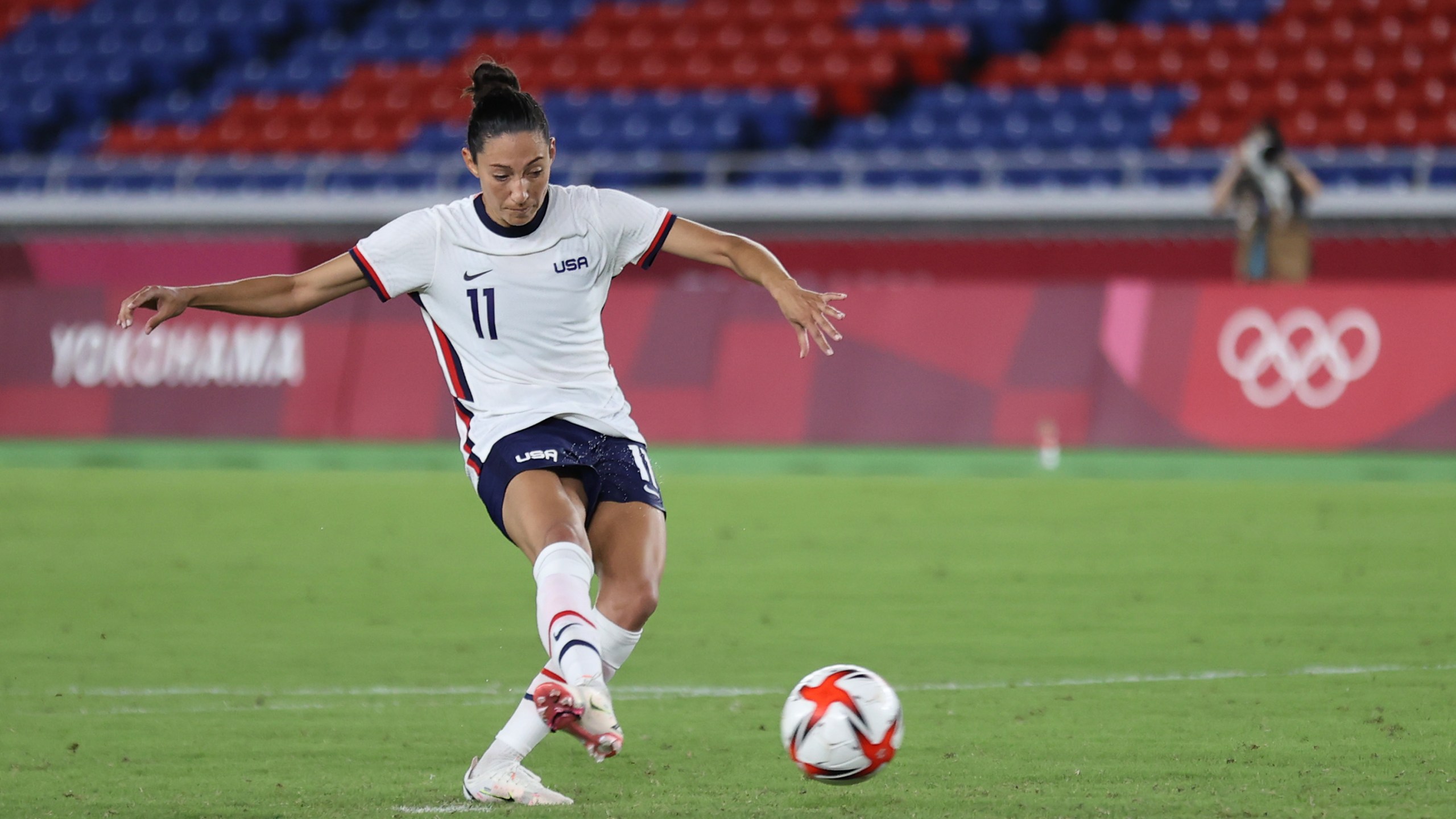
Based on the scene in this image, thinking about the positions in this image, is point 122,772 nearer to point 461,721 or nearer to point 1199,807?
point 461,721

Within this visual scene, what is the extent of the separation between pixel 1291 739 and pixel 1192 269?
15359 mm

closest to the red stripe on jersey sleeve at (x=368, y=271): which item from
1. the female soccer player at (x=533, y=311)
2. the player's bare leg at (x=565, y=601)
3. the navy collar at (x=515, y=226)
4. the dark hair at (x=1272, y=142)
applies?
the female soccer player at (x=533, y=311)

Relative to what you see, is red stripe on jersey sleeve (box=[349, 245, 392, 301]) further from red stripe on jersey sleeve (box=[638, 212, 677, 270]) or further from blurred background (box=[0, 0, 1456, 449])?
blurred background (box=[0, 0, 1456, 449])

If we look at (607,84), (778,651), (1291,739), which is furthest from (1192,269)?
(1291,739)

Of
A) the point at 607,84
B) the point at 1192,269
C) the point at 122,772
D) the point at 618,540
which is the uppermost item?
the point at 607,84

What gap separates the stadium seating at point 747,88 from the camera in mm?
23250

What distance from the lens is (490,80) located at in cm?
580

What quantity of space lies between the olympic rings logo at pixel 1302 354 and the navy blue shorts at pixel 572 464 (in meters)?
11.3

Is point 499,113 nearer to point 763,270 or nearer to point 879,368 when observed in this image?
point 763,270

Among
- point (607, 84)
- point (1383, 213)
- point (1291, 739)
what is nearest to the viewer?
point (1291, 739)

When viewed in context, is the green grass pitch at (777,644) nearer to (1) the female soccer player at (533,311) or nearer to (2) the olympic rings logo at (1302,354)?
(1) the female soccer player at (533,311)

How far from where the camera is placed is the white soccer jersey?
5.91 m

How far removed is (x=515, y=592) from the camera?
1008 cm

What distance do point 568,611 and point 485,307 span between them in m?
1.12
